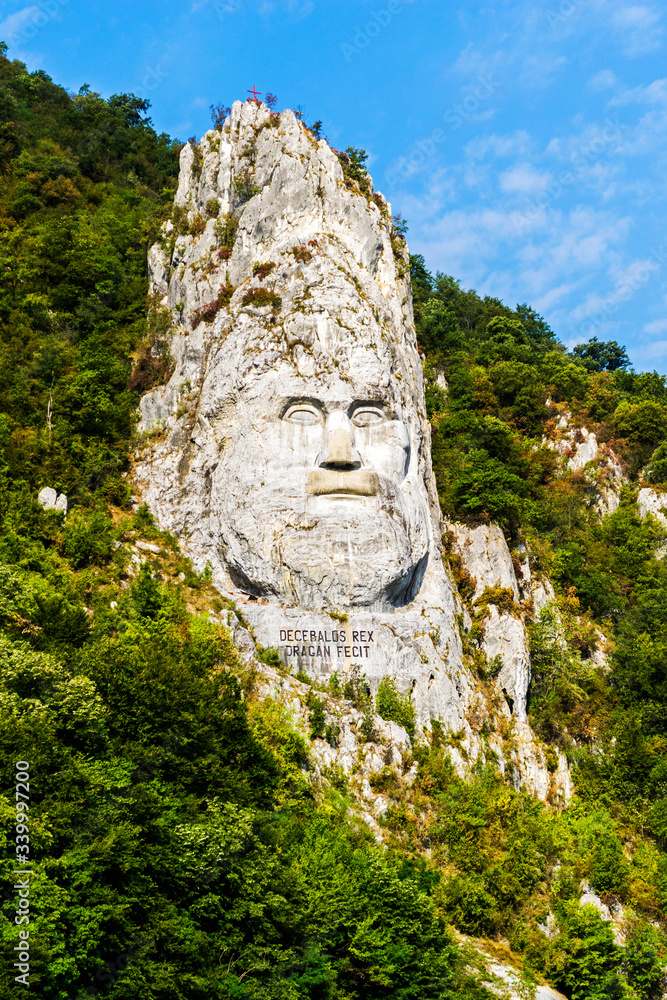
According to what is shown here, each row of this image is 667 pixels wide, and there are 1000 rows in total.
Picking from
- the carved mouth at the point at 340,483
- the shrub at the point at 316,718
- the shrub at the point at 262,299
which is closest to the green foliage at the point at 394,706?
the shrub at the point at 316,718

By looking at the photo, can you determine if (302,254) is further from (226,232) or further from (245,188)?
(245,188)

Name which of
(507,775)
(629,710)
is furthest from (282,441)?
(629,710)

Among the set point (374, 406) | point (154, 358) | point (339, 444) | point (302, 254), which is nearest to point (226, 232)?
Result: point (302, 254)

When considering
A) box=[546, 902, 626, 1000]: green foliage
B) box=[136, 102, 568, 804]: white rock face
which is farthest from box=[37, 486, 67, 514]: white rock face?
box=[546, 902, 626, 1000]: green foliage

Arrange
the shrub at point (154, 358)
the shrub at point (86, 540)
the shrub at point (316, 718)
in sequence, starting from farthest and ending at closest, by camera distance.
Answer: the shrub at point (154, 358) → the shrub at point (86, 540) → the shrub at point (316, 718)

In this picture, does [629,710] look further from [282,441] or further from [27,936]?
[27,936]

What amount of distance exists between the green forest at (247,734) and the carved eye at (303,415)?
5.33 m

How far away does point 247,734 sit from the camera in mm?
19812

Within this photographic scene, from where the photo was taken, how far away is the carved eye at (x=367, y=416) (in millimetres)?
28375

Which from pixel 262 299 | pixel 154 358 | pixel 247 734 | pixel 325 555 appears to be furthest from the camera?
pixel 154 358

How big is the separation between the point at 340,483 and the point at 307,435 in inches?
77.7

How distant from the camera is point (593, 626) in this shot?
104 feet

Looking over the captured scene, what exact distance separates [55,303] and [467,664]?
66.7ft

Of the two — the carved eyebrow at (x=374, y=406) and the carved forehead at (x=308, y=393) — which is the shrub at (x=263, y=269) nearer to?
the carved forehead at (x=308, y=393)
